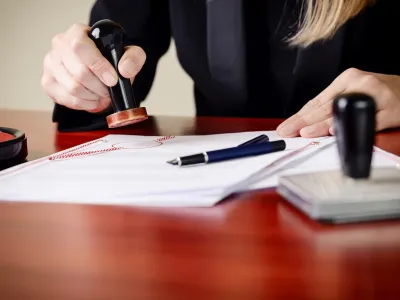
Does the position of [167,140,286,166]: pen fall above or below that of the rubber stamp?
below

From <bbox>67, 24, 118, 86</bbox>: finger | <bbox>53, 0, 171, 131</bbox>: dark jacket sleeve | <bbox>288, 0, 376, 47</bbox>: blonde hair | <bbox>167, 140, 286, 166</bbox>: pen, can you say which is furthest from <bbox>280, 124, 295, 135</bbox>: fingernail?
<bbox>53, 0, 171, 131</bbox>: dark jacket sleeve

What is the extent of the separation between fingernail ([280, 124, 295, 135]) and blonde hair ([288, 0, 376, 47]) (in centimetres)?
31

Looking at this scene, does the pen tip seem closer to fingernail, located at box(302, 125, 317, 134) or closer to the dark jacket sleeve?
fingernail, located at box(302, 125, 317, 134)

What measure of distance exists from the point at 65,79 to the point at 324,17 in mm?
436

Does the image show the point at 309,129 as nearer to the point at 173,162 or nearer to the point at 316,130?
the point at 316,130

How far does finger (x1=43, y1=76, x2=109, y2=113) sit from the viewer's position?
0.82 meters

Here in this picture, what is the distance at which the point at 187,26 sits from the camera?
3.85ft

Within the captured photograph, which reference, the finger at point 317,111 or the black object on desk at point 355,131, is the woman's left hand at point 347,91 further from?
the black object on desk at point 355,131

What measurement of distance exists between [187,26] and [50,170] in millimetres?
683

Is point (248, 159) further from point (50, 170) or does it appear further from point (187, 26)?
point (187, 26)

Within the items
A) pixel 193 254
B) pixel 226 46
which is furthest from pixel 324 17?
pixel 193 254

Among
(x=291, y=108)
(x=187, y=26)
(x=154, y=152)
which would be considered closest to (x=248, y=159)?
(x=154, y=152)

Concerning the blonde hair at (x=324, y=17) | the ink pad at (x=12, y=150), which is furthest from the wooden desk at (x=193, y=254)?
the blonde hair at (x=324, y=17)

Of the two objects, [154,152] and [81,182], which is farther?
[154,152]
